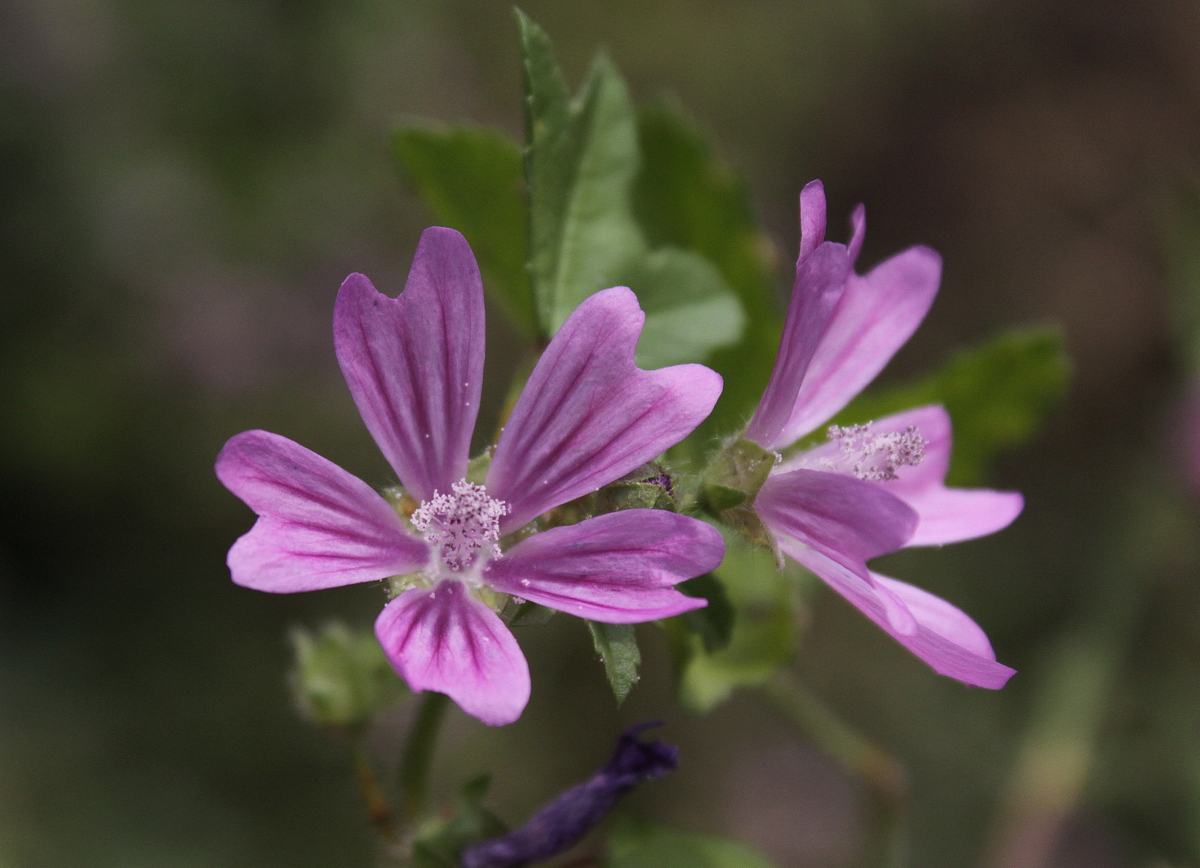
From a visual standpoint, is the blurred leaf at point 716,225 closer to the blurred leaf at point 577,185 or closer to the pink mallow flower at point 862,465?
the blurred leaf at point 577,185

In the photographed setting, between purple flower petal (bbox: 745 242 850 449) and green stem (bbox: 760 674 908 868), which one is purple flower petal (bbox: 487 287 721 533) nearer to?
purple flower petal (bbox: 745 242 850 449)

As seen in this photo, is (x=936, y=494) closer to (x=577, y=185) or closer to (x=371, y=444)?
(x=577, y=185)

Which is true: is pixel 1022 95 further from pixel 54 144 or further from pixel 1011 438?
pixel 54 144

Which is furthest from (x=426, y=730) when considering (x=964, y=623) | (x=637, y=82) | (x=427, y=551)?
(x=637, y=82)

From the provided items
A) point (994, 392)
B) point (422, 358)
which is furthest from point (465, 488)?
point (994, 392)

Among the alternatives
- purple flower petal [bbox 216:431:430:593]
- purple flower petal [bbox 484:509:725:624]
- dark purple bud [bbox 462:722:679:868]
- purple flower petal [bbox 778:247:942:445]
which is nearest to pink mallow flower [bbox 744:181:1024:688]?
purple flower petal [bbox 778:247:942:445]

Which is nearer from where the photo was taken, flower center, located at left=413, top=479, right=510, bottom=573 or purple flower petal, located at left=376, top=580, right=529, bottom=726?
purple flower petal, located at left=376, top=580, right=529, bottom=726
